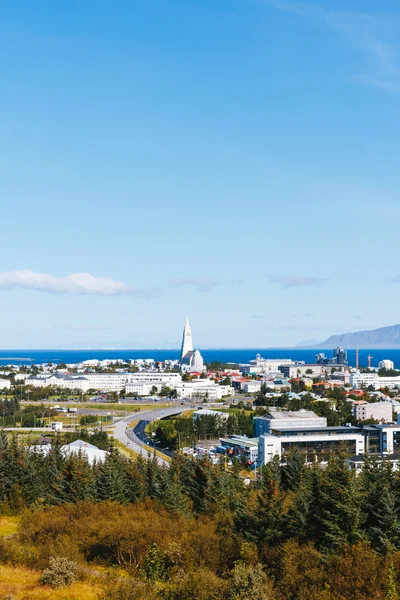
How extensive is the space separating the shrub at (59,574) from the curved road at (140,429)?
81.8 feet

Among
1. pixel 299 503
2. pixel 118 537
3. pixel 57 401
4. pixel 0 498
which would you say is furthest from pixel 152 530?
pixel 57 401

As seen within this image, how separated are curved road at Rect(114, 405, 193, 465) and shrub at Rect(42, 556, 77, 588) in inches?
981

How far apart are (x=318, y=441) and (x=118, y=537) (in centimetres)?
3266

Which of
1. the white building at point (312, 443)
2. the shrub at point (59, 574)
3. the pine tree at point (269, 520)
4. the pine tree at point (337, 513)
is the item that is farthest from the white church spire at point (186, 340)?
the shrub at point (59, 574)

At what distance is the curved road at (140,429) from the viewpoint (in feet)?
178

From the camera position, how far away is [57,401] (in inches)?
3713

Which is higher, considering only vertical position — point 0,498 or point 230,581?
point 230,581

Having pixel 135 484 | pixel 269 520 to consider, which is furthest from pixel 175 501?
pixel 269 520

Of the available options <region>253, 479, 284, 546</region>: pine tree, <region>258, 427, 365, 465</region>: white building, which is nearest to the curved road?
<region>258, 427, 365, 465</region>: white building

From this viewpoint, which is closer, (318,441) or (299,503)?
(299,503)

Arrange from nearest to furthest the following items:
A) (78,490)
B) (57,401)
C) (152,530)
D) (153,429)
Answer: (152,530) < (78,490) < (153,429) < (57,401)

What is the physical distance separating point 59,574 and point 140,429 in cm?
4952

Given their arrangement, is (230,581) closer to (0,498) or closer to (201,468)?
(201,468)

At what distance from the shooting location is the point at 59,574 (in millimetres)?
17516
